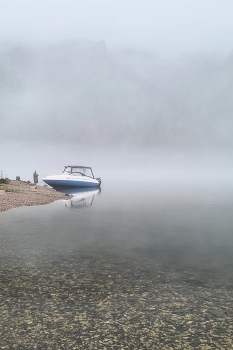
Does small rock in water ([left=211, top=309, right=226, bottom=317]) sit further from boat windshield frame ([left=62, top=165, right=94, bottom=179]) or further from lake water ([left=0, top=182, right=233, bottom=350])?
boat windshield frame ([left=62, top=165, right=94, bottom=179])

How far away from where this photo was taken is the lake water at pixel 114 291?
25.4 feet

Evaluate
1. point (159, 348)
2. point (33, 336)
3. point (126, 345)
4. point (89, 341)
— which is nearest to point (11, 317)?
point (33, 336)

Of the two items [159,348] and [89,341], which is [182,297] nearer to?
[159,348]

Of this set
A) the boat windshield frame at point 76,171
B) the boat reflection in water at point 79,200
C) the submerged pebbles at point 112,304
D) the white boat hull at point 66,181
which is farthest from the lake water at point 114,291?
the boat windshield frame at point 76,171

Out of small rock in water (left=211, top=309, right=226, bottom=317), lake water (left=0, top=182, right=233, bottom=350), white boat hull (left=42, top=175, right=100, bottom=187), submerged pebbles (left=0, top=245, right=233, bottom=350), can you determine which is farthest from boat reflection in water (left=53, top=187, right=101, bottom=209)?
small rock in water (left=211, top=309, right=226, bottom=317)

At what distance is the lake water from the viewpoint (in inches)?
305

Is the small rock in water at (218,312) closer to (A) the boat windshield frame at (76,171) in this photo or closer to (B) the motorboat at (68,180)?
(B) the motorboat at (68,180)

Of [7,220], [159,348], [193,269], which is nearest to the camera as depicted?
[159,348]

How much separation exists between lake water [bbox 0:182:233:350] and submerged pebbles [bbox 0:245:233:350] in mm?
25

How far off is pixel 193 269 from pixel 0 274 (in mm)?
7696

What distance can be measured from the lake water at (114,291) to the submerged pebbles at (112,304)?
2 centimetres

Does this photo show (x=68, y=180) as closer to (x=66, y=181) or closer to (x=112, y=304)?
(x=66, y=181)

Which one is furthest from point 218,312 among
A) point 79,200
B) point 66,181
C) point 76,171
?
point 76,171

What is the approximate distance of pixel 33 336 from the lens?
7684 mm
